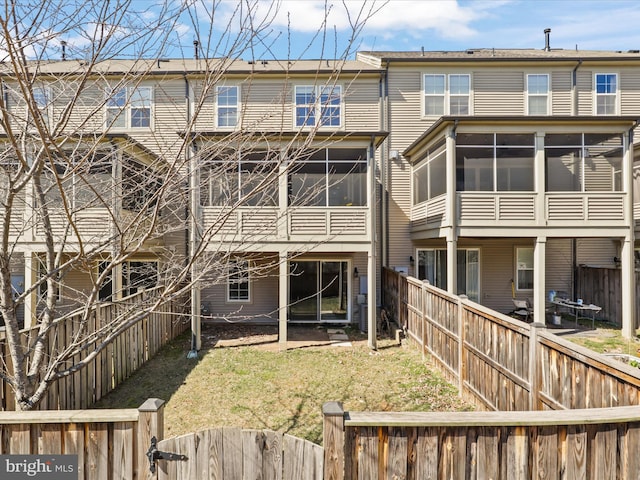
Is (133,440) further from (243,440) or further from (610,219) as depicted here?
(610,219)

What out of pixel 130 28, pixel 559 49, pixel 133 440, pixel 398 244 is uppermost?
pixel 559 49

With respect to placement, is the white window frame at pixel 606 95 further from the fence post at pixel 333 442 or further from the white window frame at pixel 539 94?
the fence post at pixel 333 442

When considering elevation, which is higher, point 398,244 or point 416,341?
point 398,244

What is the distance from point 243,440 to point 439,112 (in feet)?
43.6

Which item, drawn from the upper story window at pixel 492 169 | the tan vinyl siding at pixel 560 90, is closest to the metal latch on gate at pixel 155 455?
the upper story window at pixel 492 169

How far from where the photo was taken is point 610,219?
10109 millimetres

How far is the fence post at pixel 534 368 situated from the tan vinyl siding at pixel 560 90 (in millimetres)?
12280

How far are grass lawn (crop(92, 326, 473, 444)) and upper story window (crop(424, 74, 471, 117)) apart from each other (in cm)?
865

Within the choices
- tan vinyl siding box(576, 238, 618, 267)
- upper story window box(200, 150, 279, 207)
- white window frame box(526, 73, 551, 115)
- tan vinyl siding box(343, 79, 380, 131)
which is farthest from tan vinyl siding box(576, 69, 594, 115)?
upper story window box(200, 150, 279, 207)

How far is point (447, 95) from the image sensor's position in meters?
13.2

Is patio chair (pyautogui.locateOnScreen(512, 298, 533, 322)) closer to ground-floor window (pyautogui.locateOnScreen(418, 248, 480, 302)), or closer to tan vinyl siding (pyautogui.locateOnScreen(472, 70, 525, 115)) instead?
ground-floor window (pyautogui.locateOnScreen(418, 248, 480, 302))

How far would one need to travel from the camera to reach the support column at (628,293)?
9812 mm

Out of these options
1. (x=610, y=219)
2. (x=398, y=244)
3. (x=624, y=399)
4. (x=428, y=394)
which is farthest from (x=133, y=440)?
(x=610, y=219)

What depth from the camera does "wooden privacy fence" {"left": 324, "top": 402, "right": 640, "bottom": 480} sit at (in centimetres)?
228
